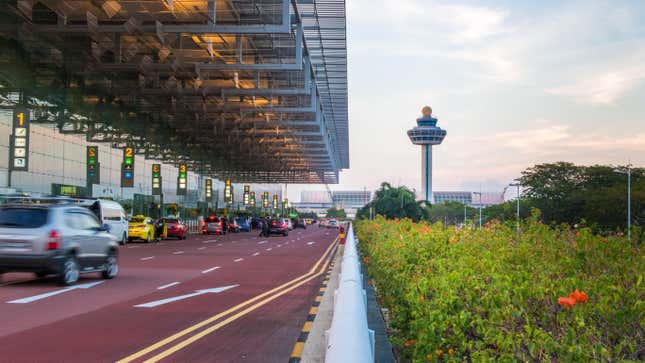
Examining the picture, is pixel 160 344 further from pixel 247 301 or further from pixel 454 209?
pixel 454 209

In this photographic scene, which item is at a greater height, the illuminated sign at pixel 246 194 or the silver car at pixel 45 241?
the illuminated sign at pixel 246 194

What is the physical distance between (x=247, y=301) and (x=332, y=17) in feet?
93.8

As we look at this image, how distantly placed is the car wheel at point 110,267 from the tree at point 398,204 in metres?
62.8

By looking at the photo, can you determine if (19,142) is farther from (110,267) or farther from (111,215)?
(110,267)

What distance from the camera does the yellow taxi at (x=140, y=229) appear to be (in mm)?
44562

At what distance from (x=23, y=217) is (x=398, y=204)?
223 ft

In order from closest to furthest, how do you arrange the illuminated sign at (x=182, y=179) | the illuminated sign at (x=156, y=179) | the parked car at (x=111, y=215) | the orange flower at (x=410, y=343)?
the orange flower at (x=410, y=343), the parked car at (x=111, y=215), the illuminated sign at (x=156, y=179), the illuminated sign at (x=182, y=179)

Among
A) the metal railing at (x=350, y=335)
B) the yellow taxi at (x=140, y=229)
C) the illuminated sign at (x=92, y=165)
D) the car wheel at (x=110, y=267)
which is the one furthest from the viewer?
the illuminated sign at (x=92, y=165)

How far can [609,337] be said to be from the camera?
3.86 m

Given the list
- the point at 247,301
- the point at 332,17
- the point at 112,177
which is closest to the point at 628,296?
the point at 247,301

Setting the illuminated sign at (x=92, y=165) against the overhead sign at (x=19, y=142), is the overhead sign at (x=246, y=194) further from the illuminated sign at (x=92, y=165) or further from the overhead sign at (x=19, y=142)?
the overhead sign at (x=19, y=142)

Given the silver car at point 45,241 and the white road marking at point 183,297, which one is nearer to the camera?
the white road marking at point 183,297

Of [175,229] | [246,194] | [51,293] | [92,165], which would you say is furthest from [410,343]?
[246,194]

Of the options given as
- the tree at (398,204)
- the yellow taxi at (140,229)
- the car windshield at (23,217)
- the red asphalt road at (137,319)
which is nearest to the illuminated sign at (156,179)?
the yellow taxi at (140,229)
